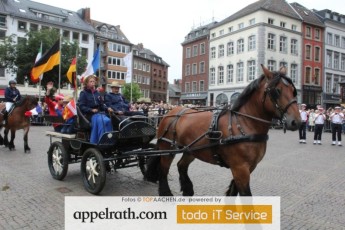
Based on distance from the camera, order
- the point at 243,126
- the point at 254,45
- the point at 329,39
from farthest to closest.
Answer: the point at 329,39
the point at 254,45
the point at 243,126

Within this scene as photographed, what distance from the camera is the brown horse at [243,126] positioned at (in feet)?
12.8

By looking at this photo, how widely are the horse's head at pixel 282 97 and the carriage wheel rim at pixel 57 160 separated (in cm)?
477

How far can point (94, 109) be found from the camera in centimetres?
627

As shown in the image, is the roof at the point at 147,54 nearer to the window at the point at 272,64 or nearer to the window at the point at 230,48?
the window at the point at 230,48

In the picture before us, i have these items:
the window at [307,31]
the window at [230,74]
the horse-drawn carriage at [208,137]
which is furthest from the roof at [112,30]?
the horse-drawn carriage at [208,137]

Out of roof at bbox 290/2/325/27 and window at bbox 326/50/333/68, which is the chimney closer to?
roof at bbox 290/2/325/27

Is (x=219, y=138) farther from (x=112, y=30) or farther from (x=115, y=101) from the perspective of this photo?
(x=112, y=30)

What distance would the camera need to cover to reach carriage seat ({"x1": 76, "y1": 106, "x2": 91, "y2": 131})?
20.4ft

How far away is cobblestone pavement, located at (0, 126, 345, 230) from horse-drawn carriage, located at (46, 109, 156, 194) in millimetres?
324

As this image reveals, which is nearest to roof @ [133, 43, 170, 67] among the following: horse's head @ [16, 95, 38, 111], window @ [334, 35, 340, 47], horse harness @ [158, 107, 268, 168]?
window @ [334, 35, 340, 47]

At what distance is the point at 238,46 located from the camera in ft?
150

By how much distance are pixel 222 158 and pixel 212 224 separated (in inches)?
35.3

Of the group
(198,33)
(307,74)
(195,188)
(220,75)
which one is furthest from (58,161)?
(198,33)

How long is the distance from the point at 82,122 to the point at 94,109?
36 centimetres
